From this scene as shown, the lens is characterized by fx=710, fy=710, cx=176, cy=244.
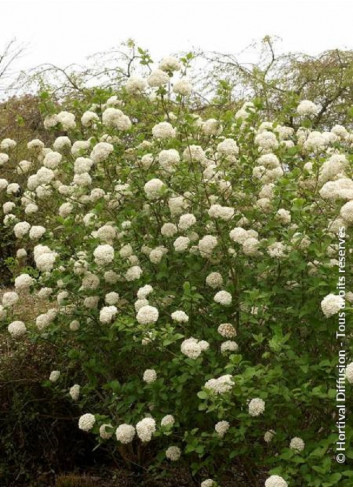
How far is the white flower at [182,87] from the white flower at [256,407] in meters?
1.78

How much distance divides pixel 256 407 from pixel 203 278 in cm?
95

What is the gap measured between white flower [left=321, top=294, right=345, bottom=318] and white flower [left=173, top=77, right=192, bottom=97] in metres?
1.52

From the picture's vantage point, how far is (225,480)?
4.11m

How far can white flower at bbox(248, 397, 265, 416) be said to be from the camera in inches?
122

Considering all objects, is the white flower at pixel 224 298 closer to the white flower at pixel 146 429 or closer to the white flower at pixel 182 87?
the white flower at pixel 146 429

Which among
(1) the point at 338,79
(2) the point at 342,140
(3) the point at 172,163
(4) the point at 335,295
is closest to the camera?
(4) the point at 335,295

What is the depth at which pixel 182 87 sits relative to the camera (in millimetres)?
3953

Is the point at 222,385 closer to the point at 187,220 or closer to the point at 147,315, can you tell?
the point at 147,315

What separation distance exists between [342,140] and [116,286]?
5.51ft

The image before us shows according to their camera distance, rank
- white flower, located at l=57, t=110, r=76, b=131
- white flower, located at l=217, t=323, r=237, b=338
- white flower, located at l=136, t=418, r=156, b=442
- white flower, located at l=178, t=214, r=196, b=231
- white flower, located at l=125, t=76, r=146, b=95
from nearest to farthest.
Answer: white flower, located at l=136, t=418, r=156, b=442
white flower, located at l=217, t=323, r=237, b=338
white flower, located at l=178, t=214, r=196, b=231
white flower, located at l=125, t=76, r=146, b=95
white flower, located at l=57, t=110, r=76, b=131

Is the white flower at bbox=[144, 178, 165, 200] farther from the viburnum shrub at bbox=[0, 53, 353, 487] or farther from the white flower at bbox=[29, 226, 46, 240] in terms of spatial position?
the white flower at bbox=[29, 226, 46, 240]

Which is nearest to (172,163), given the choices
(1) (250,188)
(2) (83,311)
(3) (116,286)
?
(1) (250,188)

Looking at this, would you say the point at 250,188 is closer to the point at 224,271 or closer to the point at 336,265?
the point at 224,271

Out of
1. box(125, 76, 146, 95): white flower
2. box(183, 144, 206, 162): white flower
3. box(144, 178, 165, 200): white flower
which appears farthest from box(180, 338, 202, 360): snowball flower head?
box(125, 76, 146, 95): white flower
